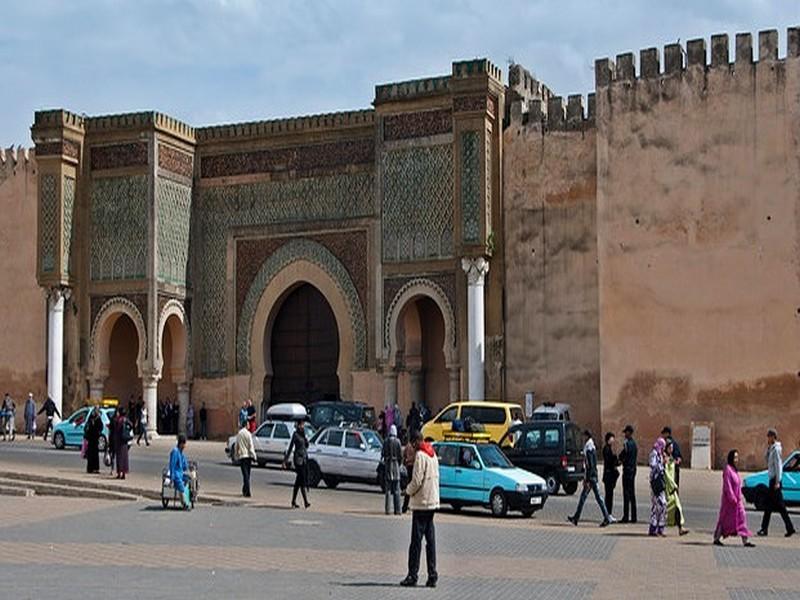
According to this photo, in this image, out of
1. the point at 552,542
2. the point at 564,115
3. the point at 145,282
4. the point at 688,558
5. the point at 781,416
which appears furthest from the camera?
the point at 145,282

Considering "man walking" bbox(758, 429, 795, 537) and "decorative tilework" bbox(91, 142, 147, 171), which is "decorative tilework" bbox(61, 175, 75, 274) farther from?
"man walking" bbox(758, 429, 795, 537)

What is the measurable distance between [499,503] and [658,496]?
2.74 metres

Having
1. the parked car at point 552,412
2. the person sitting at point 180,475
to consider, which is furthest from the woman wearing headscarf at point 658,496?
the parked car at point 552,412

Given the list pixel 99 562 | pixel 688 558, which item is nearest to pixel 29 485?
pixel 99 562

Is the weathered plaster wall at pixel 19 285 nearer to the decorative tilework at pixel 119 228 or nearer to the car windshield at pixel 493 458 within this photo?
the decorative tilework at pixel 119 228

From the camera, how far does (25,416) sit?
32.8m

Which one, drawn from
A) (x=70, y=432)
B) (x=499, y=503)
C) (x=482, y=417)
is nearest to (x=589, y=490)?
(x=499, y=503)

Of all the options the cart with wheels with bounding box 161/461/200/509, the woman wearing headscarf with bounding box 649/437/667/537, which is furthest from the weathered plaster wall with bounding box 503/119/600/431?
the cart with wheels with bounding box 161/461/200/509

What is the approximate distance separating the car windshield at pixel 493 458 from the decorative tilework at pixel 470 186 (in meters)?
10.1

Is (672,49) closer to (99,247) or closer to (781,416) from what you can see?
(781,416)

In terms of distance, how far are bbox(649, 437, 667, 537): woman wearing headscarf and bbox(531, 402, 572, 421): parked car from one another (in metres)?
8.04

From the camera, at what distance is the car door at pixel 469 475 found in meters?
19.3

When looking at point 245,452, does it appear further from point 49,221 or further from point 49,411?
point 49,221

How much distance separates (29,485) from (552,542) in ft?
29.5
